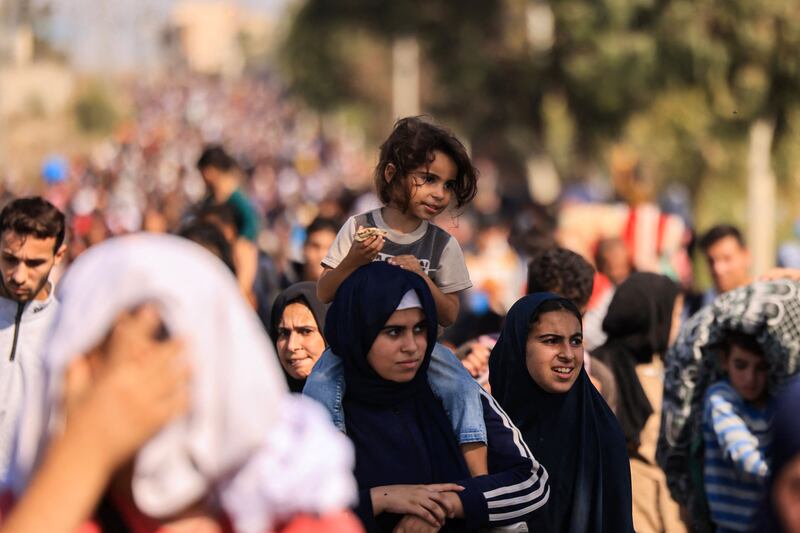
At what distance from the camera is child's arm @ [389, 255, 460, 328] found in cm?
410

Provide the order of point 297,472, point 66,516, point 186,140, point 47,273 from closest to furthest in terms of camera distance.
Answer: point 66,516
point 297,472
point 47,273
point 186,140

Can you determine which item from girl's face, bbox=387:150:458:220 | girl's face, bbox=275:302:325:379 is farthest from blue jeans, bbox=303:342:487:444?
girl's face, bbox=275:302:325:379

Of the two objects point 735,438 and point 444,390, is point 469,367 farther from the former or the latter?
point 444,390

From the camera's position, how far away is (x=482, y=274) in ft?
38.3

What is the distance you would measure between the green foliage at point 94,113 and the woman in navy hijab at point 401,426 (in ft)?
191

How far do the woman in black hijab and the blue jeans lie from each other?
7.38ft

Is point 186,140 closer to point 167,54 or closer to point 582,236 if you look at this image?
point 582,236

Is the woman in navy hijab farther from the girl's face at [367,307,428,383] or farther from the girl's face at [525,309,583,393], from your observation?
the girl's face at [525,309,583,393]

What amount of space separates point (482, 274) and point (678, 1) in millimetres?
7262

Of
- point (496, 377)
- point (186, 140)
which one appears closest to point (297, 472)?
point (496, 377)

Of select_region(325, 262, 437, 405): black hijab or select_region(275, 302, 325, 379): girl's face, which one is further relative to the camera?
select_region(275, 302, 325, 379): girl's face

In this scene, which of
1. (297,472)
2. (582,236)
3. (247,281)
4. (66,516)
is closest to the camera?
(66,516)

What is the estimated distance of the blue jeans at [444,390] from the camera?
3.63 metres

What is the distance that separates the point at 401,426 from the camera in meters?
3.60
